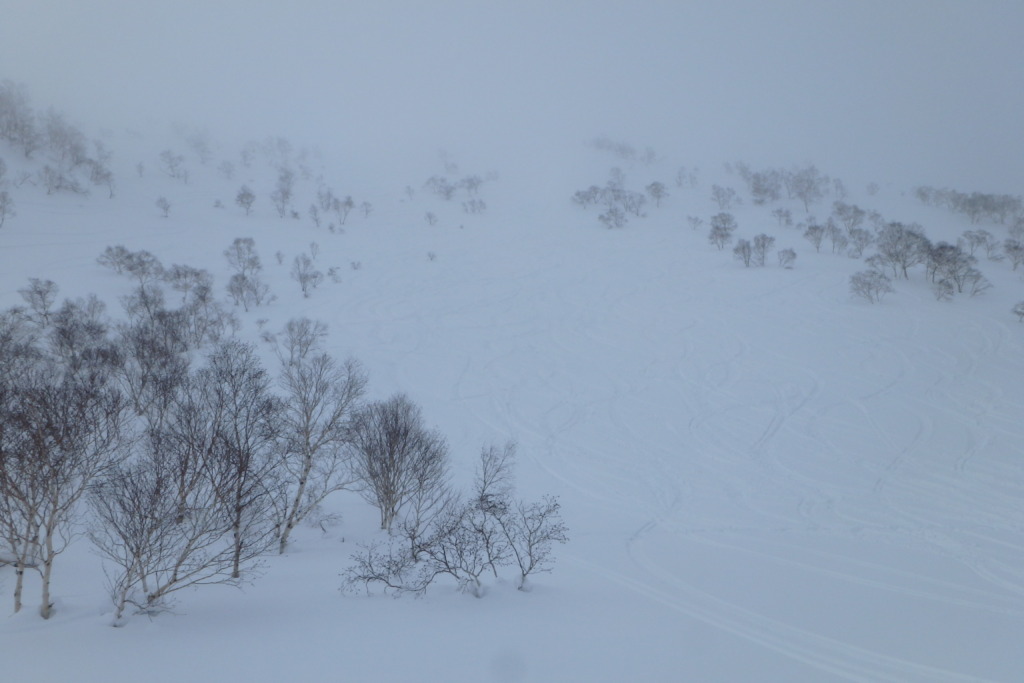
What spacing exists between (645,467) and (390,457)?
14403mm

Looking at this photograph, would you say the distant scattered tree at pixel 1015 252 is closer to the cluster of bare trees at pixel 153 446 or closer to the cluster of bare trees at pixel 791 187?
the cluster of bare trees at pixel 791 187

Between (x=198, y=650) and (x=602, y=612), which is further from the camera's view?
(x=602, y=612)

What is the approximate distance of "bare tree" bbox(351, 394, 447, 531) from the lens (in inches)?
709

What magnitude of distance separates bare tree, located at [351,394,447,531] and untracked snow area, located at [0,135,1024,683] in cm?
200

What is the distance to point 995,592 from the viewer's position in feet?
50.9

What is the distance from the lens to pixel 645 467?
26.6 metres

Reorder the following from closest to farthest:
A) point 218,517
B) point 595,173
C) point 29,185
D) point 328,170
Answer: point 218,517, point 29,185, point 328,170, point 595,173

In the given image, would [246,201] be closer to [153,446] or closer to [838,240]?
[153,446]

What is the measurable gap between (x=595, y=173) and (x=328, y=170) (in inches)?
2601

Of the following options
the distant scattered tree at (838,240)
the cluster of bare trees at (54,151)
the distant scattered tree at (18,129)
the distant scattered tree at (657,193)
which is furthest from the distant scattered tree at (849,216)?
the distant scattered tree at (18,129)

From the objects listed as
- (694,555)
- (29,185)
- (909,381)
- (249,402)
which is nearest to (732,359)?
(909,381)

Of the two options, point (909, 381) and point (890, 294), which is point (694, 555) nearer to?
point (909, 381)

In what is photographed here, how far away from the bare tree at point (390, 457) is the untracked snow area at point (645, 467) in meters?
2.00

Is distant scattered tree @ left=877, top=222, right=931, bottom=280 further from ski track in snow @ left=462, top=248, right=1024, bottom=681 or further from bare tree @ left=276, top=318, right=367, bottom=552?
bare tree @ left=276, top=318, right=367, bottom=552
